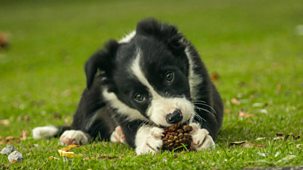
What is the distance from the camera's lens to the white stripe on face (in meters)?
5.48

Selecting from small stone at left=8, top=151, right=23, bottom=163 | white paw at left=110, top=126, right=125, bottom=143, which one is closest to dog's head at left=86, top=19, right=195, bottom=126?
white paw at left=110, top=126, right=125, bottom=143

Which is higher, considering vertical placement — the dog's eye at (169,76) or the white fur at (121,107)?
the dog's eye at (169,76)

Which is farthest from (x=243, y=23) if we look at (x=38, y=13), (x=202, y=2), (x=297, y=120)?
(x=297, y=120)

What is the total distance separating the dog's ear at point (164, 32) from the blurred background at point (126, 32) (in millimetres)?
889

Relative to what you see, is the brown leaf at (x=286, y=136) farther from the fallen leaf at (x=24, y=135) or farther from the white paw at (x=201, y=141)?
the fallen leaf at (x=24, y=135)

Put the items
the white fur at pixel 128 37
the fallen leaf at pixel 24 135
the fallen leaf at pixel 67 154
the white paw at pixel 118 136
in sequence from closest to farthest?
1. the fallen leaf at pixel 67 154
2. the white fur at pixel 128 37
3. the white paw at pixel 118 136
4. the fallen leaf at pixel 24 135

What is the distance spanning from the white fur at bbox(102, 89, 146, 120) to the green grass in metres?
0.36

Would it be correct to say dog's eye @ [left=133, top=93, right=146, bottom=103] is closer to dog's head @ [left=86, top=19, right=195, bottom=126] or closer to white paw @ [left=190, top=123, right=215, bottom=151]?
dog's head @ [left=86, top=19, right=195, bottom=126]

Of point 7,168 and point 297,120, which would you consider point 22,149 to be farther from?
point 297,120

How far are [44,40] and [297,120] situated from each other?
19424 millimetres

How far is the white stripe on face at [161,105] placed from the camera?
548 cm

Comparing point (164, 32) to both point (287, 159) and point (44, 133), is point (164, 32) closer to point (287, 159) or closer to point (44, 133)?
point (287, 159)

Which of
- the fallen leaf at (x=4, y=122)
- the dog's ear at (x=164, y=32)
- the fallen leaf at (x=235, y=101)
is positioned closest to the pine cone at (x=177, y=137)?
the dog's ear at (x=164, y=32)

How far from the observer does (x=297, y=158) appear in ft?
16.0
